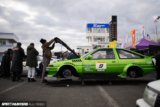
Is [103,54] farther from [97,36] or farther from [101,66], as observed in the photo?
[97,36]

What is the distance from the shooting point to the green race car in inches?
466

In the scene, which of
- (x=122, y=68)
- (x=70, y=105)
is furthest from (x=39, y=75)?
(x=70, y=105)

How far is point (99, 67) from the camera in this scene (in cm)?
→ 1184

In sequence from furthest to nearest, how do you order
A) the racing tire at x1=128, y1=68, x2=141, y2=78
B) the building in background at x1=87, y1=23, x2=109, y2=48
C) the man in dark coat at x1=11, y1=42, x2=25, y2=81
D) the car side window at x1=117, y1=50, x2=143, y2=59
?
1. the building in background at x1=87, y1=23, x2=109, y2=48
2. the man in dark coat at x1=11, y1=42, x2=25, y2=81
3. the car side window at x1=117, y1=50, x2=143, y2=59
4. the racing tire at x1=128, y1=68, x2=141, y2=78

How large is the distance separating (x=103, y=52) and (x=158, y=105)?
28.1ft

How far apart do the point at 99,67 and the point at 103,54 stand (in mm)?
611

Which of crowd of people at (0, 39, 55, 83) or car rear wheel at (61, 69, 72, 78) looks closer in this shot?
car rear wheel at (61, 69, 72, 78)

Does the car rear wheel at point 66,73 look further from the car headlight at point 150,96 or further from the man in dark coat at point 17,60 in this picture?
the car headlight at point 150,96

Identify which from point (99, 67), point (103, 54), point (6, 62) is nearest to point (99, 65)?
point (99, 67)

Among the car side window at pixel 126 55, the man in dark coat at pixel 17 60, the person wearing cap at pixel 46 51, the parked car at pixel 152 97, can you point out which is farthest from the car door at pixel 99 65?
the parked car at pixel 152 97

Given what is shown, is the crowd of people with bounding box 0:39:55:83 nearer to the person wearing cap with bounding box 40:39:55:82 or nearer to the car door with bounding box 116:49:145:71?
the person wearing cap with bounding box 40:39:55:82

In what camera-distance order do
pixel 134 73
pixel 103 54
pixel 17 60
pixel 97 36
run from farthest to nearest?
pixel 97 36
pixel 17 60
pixel 103 54
pixel 134 73

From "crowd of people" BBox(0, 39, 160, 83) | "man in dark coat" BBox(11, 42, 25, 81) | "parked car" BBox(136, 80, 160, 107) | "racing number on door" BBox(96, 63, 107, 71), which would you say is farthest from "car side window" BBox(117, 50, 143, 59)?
"parked car" BBox(136, 80, 160, 107)

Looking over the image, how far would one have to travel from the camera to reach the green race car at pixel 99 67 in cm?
1184
